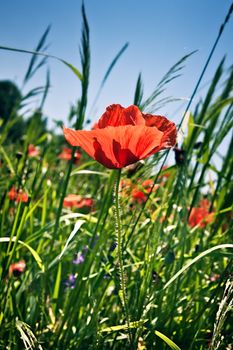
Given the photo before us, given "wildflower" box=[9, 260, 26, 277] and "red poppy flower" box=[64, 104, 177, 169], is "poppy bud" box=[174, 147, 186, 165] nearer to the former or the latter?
"red poppy flower" box=[64, 104, 177, 169]

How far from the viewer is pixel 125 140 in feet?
2.35

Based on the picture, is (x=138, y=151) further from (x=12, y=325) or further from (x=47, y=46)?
(x=47, y=46)

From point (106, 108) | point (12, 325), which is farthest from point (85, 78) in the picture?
point (12, 325)

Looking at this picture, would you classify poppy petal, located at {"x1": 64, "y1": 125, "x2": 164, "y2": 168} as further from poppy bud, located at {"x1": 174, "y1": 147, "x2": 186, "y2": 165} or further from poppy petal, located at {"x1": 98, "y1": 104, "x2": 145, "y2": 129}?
poppy bud, located at {"x1": 174, "y1": 147, "x2": 186, "y2": 165}

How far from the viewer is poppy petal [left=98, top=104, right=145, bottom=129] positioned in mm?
752

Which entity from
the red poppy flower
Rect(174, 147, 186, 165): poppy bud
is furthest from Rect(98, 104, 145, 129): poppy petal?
Rect(174, 147, 186, 165): poppy bud

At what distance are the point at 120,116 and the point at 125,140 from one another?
0.08 m

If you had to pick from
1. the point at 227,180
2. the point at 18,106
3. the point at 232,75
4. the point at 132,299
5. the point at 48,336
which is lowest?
the point at 48,336

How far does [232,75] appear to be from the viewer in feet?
3.65

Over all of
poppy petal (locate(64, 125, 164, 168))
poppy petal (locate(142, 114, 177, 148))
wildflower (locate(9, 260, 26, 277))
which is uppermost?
poppy petal (locate(142, 114, 177, 148))

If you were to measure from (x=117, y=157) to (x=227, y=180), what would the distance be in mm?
476

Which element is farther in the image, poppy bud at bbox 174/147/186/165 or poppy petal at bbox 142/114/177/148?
poppy bud at bbox 174/147/186/165

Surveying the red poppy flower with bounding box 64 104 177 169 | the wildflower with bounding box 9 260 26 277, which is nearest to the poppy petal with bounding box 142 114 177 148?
the red poppy flower with bounding box 64 104 177 169

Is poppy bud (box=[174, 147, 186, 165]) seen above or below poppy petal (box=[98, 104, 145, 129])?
below
